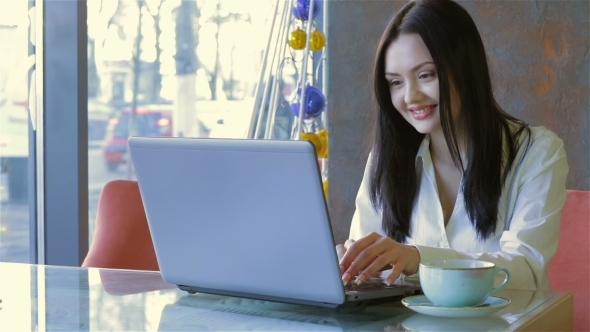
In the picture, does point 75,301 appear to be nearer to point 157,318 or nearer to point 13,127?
point 157,318

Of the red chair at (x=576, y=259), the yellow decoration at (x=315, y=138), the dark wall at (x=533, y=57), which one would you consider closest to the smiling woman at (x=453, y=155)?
the red chair at (x=576, y=259)

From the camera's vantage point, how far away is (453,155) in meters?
1.87

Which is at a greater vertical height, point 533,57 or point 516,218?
point 533,57

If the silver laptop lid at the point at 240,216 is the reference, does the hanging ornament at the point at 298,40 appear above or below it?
above

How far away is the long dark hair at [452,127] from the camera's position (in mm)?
1787

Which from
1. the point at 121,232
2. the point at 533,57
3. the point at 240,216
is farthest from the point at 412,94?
the point at 533,57

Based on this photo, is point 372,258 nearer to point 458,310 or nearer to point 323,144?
point 458,310

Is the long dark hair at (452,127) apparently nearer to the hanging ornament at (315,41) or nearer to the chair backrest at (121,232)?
the chair backrest at (121,232)

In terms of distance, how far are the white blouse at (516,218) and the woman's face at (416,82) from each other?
14cm

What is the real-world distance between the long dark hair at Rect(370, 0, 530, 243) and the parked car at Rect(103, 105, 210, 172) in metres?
2.67

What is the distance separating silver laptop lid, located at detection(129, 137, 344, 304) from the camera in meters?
1.14

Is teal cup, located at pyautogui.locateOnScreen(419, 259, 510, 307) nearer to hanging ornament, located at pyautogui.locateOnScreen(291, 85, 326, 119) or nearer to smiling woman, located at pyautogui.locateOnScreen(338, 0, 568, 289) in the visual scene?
smiling woman, located at pyautogui.locateOnScreen(338, 0, 568, 289)

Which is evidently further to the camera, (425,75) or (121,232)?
(121,232)

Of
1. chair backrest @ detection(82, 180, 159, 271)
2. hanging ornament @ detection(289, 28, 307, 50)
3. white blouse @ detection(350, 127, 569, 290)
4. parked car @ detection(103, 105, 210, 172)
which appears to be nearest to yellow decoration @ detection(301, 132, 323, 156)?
hanging ornament @ detection(289, 28, 307, 50)
